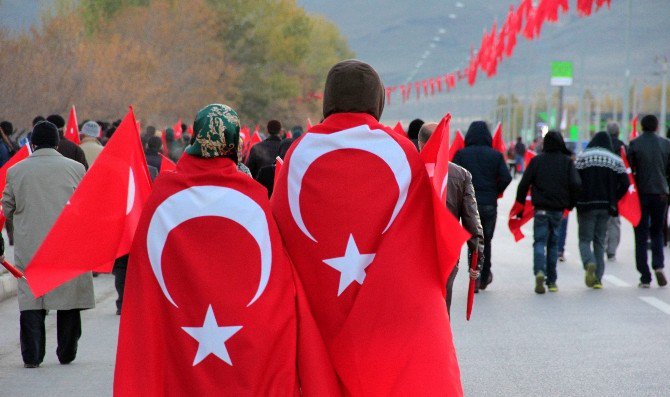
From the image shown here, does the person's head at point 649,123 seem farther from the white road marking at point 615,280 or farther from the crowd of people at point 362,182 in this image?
the white road marking at point 615,280

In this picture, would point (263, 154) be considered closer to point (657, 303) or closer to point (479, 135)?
point (479, 135)

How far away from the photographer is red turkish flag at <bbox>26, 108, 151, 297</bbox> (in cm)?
604

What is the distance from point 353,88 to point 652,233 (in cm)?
999

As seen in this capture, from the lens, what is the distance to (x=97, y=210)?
20.2ft

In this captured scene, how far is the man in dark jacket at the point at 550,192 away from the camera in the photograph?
1437cm

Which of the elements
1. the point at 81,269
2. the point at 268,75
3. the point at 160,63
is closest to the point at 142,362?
the point at 81,269

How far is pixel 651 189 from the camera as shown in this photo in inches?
599

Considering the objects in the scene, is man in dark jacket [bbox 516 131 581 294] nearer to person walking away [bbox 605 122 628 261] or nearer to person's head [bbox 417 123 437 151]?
person walking away [bbox 605 122 628 261]

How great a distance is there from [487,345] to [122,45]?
4569 centimetres

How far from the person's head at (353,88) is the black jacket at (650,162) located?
9.88m

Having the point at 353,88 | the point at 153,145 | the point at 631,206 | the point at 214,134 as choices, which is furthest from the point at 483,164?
the point at 214,134

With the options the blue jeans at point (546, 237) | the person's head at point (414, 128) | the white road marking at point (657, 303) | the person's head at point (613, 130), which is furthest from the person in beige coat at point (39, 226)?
the person's head at point (613, 130)

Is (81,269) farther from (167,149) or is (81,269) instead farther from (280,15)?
(280,15)

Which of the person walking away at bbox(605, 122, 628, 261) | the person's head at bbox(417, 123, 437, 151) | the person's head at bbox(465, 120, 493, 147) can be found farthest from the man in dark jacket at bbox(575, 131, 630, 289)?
the person's head at bbox(417, 123, 437, 151)
